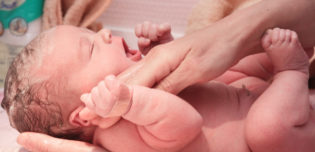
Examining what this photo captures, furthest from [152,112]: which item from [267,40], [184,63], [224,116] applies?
[267,40]

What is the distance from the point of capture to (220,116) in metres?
0.94

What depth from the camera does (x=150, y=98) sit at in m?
0.79

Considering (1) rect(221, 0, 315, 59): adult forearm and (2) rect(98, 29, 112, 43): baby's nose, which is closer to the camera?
(1) rect(221, 0, 315, 59): adult forearm

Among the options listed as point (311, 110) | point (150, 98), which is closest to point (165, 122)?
point (150, 98)

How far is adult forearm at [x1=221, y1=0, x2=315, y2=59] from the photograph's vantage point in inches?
35.3

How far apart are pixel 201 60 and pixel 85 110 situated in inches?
11.6

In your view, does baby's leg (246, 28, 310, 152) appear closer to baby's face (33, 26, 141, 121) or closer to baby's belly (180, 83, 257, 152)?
baby's belly (180, 83, 257, 152)

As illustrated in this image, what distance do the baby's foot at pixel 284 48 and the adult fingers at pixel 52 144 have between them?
51 cm

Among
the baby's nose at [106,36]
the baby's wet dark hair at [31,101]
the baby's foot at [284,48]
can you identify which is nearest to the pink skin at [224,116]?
the baby's foot at [284,48]

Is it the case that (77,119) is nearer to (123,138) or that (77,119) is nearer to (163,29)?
(123,138)

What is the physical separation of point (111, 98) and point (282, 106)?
421 millimetres

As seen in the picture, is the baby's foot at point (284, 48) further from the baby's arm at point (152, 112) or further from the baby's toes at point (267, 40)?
the baby's arm at point (152, 112)

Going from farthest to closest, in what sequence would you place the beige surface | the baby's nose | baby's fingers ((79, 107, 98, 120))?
the beige surface, the baby's nose, baby's fingers ((79, 107, 98, 120))

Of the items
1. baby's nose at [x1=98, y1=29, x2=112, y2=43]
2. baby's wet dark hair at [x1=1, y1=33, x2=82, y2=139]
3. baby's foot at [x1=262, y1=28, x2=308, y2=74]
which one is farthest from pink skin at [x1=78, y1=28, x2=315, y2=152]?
baby's nose at [x1=98, y1=29, x2=112, y2=43]
